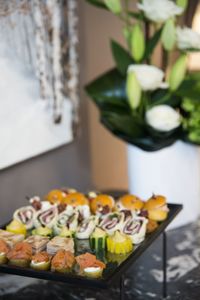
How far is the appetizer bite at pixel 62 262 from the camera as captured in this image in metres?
0.79

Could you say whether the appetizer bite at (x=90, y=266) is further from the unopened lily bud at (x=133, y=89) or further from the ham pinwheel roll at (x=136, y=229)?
the unopened lily bud at (x=133, y=89)

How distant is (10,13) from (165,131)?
448 millimetres

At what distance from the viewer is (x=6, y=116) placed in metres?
1.17

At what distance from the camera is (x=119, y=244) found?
2.81 ft

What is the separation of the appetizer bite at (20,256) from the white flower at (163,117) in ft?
1.65

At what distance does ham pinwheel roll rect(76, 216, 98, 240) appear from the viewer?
918 mm

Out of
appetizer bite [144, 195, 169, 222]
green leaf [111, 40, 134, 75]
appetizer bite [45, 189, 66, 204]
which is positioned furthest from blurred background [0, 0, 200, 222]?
appetizer bite [144, 195, 169, 222]

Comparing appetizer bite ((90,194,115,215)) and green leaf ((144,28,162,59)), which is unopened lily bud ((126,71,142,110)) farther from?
appetizer bite ((90,194,115,215))

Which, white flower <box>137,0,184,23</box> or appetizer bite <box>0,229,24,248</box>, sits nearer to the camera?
appetizer bite <box>0,229,24,248</box>

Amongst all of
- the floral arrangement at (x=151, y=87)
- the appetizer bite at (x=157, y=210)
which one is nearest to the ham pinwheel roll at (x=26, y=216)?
the appetizer bite at (x=157, y=210)

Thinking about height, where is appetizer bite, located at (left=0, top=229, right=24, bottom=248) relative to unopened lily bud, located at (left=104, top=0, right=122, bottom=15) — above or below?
below

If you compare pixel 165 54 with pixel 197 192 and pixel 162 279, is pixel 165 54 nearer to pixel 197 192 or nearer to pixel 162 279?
pixel 197 192

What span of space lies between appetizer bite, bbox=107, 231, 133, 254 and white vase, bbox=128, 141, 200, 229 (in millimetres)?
477

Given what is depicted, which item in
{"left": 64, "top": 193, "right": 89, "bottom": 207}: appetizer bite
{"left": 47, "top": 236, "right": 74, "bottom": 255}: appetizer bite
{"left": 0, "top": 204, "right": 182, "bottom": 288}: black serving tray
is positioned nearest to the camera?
{"left": 0, "top": 204, "right": 182, "bottom": 288}: black serving tray
